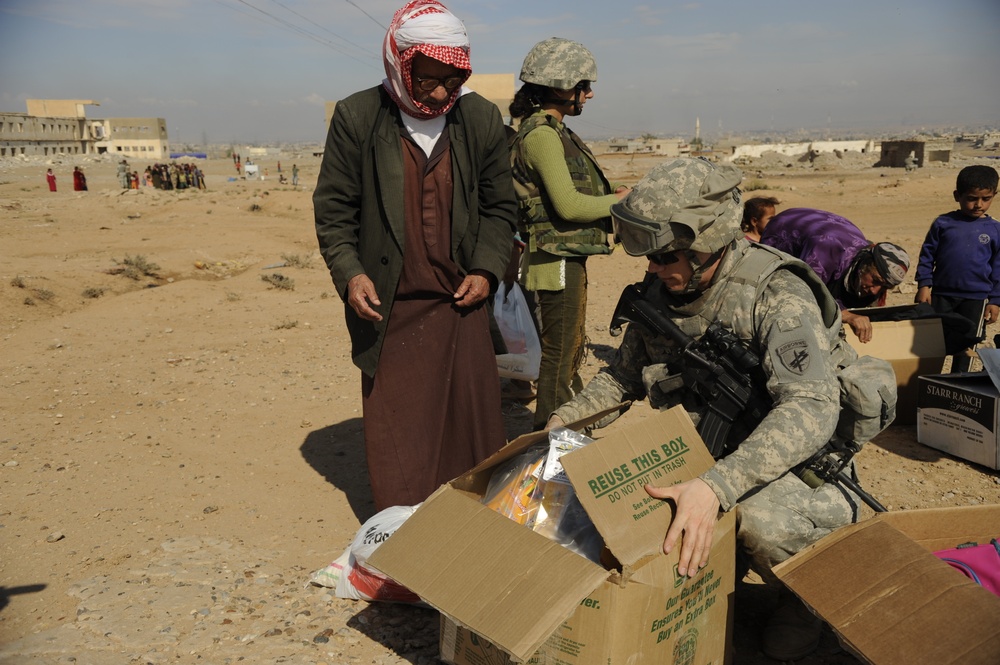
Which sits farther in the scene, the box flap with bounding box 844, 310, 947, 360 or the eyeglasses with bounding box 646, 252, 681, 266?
the box flap with bounding box 844, 310, 947, 360

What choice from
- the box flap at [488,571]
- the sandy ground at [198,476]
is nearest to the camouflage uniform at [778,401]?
the box flap at [488,571]

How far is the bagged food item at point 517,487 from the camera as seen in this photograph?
2.24 meters

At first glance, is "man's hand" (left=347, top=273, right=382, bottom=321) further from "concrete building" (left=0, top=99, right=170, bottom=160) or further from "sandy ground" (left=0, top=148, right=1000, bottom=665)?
"concrete building" (left=0, top=99, right=170, bottom=160)

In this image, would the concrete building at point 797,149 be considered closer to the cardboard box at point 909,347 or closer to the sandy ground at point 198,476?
the sandy ground at point 198,476

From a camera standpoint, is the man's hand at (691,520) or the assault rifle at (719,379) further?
the assault rifle at (719,379)

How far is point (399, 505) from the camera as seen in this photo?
10.6 ft

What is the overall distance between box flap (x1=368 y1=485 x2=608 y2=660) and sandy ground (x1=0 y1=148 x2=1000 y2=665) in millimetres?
734

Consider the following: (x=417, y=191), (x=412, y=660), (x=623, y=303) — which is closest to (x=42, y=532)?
(x=412, y=660)

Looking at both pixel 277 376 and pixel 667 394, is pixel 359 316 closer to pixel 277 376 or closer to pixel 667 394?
pixel 667 394

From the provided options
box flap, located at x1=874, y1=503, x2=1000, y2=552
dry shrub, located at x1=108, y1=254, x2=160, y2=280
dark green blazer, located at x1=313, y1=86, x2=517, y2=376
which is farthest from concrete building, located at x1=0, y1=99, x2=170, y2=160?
box flap, located at x1=874, y1=503, x2=1000, y2=552

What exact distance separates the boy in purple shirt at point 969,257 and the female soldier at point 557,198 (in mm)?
2489

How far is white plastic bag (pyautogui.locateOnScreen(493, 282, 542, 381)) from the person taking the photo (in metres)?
4.82

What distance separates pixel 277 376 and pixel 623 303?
3.71 meters

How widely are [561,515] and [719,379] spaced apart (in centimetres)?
65
